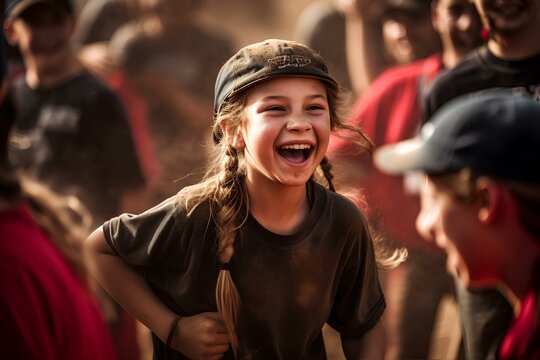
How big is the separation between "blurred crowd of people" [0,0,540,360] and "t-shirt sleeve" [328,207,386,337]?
0.39 metres

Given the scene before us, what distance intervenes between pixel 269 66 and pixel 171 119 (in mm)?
4948

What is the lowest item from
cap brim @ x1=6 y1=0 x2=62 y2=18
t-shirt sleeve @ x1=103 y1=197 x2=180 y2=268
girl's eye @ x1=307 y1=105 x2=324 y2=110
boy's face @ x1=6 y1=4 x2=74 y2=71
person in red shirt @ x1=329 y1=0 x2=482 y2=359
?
person in red shirt @ x1=329 y1=0 x2=482 y2=359

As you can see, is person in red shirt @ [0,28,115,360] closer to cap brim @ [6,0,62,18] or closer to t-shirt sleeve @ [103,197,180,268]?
t-shirt sleeve @ [103,197,180,268]

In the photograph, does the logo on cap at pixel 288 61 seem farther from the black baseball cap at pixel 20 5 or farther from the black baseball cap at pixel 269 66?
the black baseball cap at pixel 20 5

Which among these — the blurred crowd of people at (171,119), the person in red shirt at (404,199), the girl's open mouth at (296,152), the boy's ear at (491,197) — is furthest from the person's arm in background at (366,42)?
the boy's ear at (491,197)

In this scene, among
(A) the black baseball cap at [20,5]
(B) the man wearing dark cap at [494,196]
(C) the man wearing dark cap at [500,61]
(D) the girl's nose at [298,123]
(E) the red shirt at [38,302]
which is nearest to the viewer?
(E) the red shirt at [38,302]

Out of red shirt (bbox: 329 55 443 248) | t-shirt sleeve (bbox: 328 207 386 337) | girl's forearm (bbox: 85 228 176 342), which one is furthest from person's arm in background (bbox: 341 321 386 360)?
red shirt (bbox: 329 55 443 248)

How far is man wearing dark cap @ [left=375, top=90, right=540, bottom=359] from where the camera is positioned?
312 cm

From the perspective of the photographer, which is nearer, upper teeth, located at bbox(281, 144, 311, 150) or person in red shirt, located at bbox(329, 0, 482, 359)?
upper teeth, located at bbox(281, 144, 311, 150)

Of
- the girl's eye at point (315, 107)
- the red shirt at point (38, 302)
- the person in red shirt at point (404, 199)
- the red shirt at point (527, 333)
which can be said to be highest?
the girl's eye at point (315, 107)

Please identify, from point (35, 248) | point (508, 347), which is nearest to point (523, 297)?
point (508, 347)

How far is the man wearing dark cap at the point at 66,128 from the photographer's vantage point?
22.6 ft

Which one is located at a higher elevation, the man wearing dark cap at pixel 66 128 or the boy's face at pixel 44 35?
the boy's face at pixel 44 35

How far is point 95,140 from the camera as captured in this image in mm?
6941
